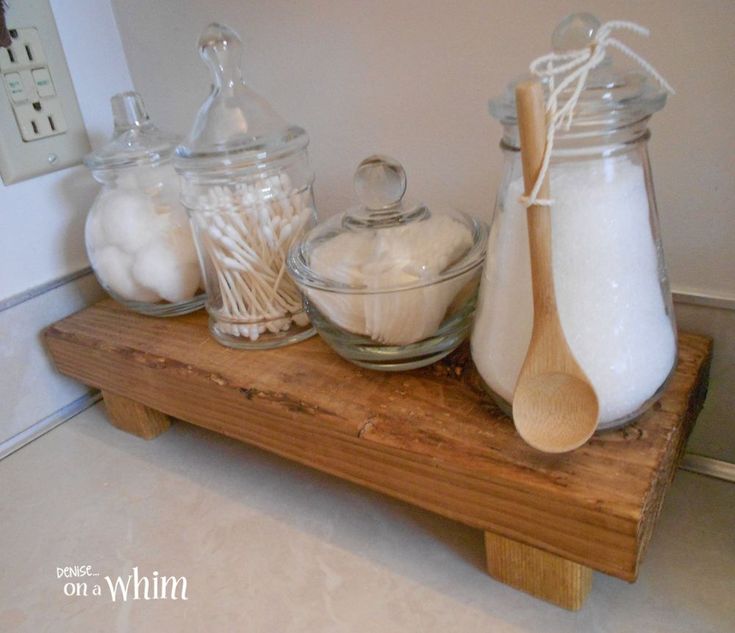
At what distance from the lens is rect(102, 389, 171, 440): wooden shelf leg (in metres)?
0.60

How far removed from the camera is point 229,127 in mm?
510

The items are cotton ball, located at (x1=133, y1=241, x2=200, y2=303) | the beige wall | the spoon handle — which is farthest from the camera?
cotton ball, located at (x1=133, y1=241, x2=200, y2=303)

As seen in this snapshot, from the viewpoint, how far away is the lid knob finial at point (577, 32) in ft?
1.08

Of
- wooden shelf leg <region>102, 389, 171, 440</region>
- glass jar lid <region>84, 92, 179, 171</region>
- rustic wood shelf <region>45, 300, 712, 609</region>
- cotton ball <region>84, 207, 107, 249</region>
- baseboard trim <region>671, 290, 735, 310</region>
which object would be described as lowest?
wooden shelf leg <region>102, 389, 171, 440</region>

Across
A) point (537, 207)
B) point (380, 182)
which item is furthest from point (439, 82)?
point (537, 207)

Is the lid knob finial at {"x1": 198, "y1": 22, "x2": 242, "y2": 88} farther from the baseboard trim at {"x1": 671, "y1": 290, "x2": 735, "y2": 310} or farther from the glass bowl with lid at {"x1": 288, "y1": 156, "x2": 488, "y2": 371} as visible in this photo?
the baseboard trim at {"x1": 671, "y1": 290, "x2": 735, "y2": 310}

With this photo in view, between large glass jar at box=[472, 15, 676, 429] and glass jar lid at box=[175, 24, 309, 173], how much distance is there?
0.71 feet

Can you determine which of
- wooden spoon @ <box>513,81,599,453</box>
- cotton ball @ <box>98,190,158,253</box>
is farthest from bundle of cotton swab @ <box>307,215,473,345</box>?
cotton ball @ <box>98,190,158,253</box>

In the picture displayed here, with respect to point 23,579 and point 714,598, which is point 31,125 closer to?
point 23,579

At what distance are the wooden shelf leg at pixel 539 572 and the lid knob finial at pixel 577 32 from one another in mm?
269

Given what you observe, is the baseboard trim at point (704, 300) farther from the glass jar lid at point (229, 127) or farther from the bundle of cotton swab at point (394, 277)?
the glass jar lid at point (229, 127)

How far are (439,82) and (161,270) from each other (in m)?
0.28

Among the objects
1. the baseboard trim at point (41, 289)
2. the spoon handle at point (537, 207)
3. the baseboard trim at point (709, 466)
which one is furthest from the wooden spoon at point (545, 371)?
the baseboard trim at point (41, 289)

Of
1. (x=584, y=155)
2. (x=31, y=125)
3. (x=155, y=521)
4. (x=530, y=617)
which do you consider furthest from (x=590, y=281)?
(x=31, y=125)
